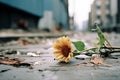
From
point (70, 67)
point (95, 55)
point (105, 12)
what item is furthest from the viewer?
point (105, 12)

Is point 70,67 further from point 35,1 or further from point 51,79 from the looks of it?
point 35,1

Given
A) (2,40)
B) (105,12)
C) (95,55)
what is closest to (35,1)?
(2,40)

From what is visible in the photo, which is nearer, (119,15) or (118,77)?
Answer: (118,77)

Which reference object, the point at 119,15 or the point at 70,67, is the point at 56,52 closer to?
the point at 70,67

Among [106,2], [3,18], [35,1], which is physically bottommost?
[3,18]

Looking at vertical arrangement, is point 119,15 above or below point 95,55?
above

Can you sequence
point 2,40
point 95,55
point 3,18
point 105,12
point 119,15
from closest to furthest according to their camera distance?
point 95,55
point 2,40
point 3,18
point 119,15
point 105,12

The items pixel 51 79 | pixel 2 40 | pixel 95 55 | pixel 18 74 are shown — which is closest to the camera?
pixel 51 79

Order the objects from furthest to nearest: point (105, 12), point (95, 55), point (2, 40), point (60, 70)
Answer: point (105, 12)
point (2, 40)
point (95, 55)
point (60, 70)

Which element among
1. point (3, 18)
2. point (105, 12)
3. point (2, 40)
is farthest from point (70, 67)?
point (105, 12)
